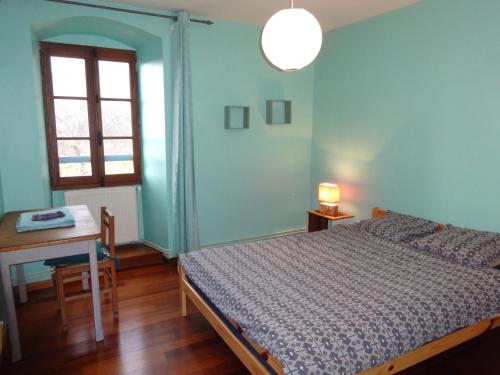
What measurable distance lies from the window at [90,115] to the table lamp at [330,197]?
7.11 ft

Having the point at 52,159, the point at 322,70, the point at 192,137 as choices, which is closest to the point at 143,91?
the point at 192,137

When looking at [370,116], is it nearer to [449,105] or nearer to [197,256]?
[449,105]

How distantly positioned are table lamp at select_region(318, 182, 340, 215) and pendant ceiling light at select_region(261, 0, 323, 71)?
2206 millimetres

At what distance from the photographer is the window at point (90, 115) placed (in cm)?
371

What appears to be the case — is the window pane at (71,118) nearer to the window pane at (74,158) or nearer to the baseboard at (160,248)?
the window pane at (74,158)

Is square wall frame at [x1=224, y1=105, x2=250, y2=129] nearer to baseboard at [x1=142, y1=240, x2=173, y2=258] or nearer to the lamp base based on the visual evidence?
the lamp base

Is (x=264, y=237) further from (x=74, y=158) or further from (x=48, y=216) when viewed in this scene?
(x=48, y=216)

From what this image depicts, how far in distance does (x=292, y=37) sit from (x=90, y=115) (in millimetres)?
2795

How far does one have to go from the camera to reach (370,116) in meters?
3.83

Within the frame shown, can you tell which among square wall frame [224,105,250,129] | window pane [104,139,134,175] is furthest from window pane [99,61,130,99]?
square wall frame [224,105,250,129]

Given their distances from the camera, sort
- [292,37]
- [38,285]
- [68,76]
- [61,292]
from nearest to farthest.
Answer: [292,37] → [61,292] → [38,285] → [68,76]

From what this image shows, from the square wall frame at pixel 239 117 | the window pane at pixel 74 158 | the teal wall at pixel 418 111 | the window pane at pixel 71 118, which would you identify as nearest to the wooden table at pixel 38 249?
the window pane at pixel 74 158

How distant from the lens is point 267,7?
344 centimetres

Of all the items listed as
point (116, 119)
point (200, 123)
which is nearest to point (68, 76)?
point (116, 119)
